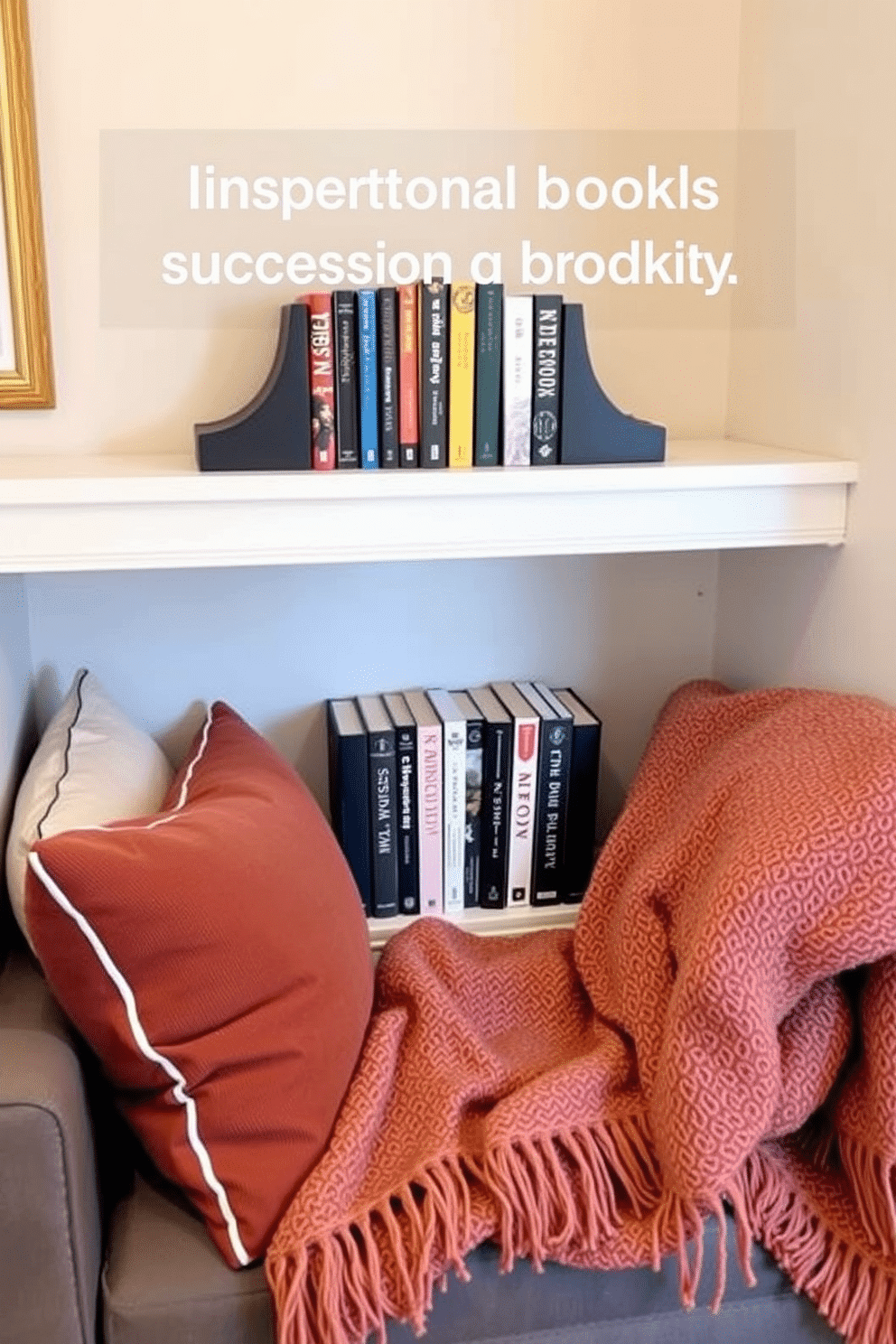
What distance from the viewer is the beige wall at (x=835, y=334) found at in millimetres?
1253

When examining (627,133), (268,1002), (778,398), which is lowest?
(268,1002)

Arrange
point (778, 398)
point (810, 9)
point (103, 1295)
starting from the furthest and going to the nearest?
point (778, 398), point (810, 9), point (103, 1295)

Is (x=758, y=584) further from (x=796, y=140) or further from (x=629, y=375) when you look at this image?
(x=796, y=140)

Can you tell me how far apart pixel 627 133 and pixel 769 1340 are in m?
1.33

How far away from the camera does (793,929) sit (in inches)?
40.3

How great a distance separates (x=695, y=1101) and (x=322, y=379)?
81 cm

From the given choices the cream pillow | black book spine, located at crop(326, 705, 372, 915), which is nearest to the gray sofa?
the cream pillow

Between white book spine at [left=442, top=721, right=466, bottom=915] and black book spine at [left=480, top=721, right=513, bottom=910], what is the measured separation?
1.1 inches

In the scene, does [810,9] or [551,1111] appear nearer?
[551,1111]

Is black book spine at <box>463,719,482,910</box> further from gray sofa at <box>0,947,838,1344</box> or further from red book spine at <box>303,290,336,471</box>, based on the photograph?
gray sofa at <box>0,947,838,1344</box>

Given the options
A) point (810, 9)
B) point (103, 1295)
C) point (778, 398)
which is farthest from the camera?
point (778, 398)

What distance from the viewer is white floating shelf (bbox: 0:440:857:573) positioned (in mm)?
1211

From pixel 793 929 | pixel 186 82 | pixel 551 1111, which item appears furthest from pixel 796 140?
pixel 551 1111

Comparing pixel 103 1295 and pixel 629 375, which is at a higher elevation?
pixel 629 375
